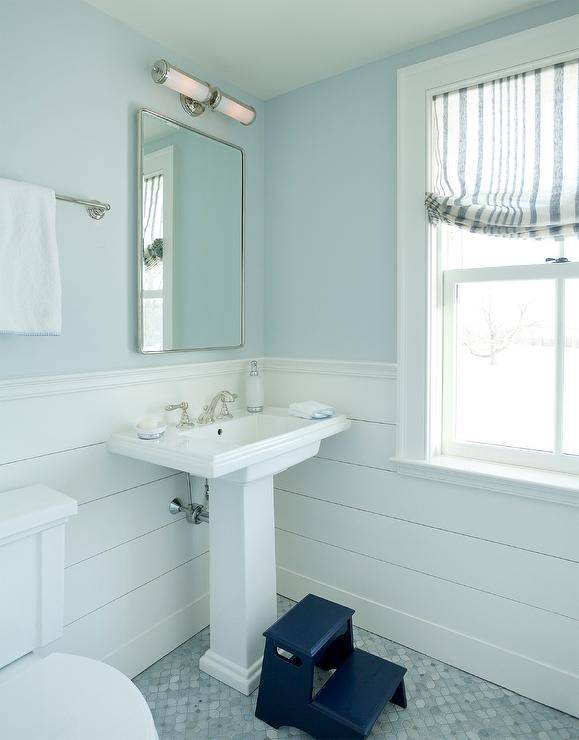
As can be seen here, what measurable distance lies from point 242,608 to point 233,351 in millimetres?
1064

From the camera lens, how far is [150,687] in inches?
71.9

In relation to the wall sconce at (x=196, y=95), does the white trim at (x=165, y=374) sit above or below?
below

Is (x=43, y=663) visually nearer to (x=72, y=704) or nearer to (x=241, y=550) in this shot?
(x=72, y=704)

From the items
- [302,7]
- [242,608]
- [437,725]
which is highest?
[302,7]

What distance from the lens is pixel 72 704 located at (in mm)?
1108

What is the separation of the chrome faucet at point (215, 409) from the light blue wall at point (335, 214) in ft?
1.36

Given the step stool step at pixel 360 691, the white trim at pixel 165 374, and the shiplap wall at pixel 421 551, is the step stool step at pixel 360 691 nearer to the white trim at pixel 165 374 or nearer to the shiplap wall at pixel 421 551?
the shiplap wall at pixel 421 551

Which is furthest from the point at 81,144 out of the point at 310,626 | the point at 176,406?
the point at 310,626

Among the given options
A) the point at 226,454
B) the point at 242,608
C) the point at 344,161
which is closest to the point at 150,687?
the point at 242,608

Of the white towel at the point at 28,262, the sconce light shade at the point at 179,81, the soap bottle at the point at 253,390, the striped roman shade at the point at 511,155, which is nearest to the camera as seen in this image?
the white towel at the point at 28,262

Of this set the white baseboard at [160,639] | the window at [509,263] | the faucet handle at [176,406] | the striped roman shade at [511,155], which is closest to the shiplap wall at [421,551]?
the window at [509,263]

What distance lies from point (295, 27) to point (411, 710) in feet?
7.88

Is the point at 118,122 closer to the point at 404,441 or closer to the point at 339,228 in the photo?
the point at 339,228

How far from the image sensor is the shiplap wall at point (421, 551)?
174 centimetres
